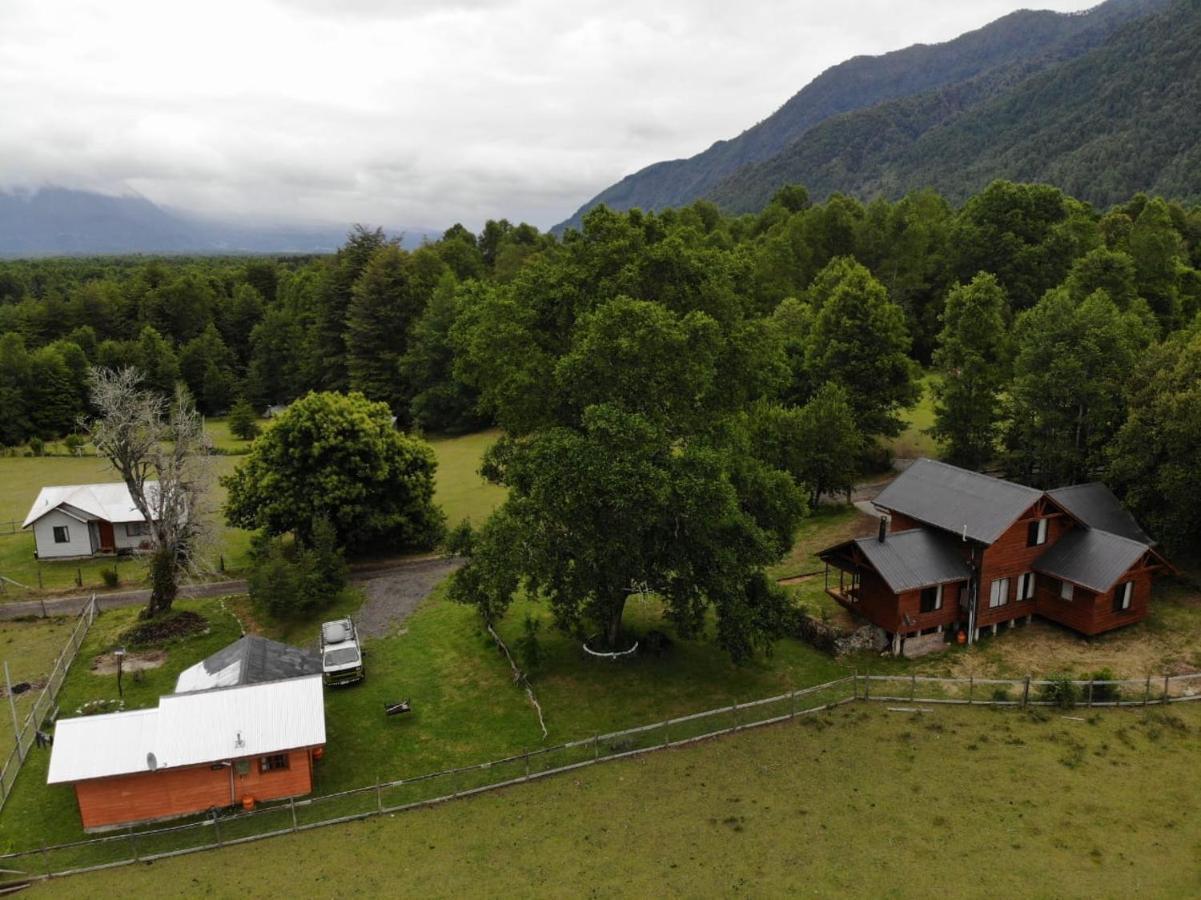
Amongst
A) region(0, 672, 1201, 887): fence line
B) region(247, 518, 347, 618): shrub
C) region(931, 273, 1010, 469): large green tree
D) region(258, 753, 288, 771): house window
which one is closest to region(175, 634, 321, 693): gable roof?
region(258, 753, 288, 771): house window

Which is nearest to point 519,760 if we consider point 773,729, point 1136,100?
point 773,729

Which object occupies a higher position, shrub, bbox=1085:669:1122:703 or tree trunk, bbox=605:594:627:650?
tree trunk, bbox=605:594:627:650

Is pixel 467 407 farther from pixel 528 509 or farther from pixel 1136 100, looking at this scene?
pixel 1136 100

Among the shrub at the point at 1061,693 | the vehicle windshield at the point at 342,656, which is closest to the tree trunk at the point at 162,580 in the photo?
the vehicle windshield at the point at 342,656

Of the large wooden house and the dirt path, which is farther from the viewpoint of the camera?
the dirt path

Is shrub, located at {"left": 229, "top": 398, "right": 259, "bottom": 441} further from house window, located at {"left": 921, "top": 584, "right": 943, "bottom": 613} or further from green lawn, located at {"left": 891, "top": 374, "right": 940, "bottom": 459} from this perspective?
house window, located at {"left": 921, "top": 584, "right": 943, "bottom": 613}

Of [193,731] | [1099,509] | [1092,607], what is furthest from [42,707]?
[1099,509]
